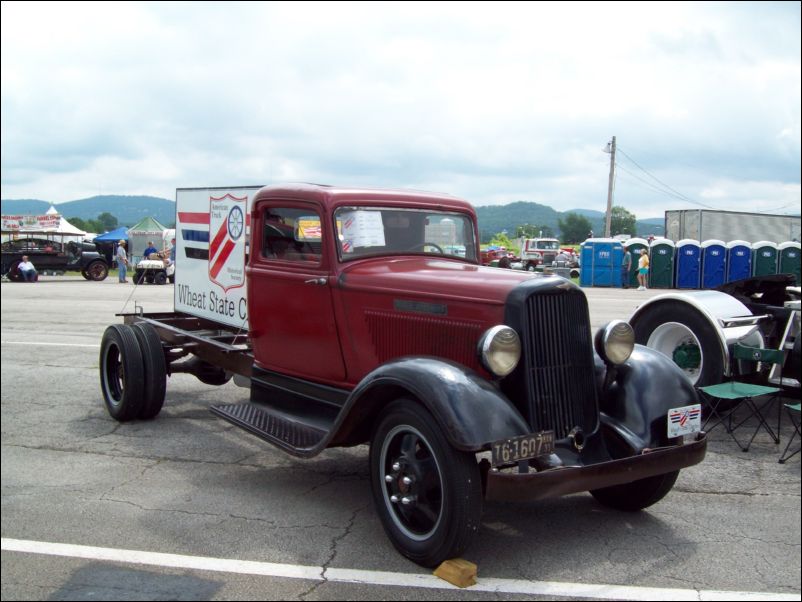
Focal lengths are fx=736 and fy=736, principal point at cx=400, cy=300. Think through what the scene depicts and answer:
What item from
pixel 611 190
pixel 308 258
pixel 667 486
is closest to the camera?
pixel 667 486

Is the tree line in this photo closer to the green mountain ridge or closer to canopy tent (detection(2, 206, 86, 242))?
the green mountain ridge

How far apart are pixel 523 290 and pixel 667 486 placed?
1.46 m

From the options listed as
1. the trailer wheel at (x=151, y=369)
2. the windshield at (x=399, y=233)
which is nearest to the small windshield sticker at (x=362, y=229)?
the windshield at (x=399, y=233)

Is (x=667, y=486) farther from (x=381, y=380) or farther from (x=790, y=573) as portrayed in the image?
(x=381, y=380)

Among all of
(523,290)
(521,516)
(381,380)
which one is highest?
(523,290)

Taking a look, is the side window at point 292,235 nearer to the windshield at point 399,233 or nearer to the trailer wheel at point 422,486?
the windshield at point 399,233

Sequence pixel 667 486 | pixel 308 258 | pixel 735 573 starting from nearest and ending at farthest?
pixel 735 573
pixel 667 486
pixel 308 258

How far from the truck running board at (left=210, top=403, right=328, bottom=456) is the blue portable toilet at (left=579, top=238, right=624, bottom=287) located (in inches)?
920

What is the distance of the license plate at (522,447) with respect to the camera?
3.34 m

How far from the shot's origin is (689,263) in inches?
1041

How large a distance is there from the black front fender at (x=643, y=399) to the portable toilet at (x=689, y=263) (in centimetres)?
2378

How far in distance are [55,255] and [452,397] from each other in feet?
87.8

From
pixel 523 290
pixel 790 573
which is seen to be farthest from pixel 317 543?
pixel 790 573

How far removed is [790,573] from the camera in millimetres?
3467
